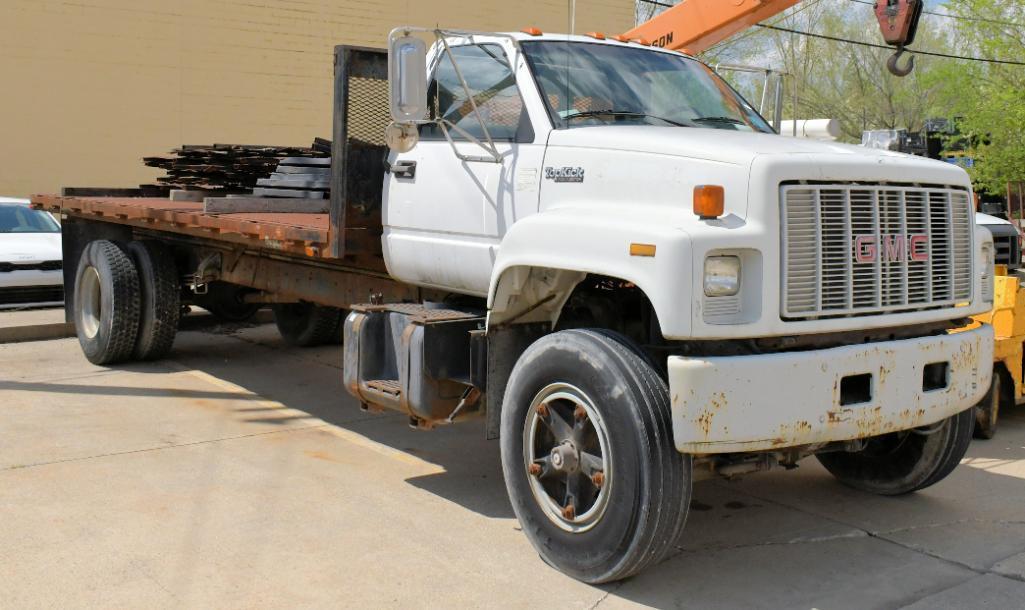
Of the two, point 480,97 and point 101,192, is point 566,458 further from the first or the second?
point 101,192

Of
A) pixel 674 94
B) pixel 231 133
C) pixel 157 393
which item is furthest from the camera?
pixel 231 133

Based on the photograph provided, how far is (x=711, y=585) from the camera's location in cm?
477

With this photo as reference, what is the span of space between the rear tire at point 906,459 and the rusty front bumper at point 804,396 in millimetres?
777

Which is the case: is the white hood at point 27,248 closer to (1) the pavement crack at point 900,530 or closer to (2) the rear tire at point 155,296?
(2) the rear tire at point 155,296

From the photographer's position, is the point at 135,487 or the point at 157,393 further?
the point at 157,393

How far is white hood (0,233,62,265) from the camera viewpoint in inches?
488

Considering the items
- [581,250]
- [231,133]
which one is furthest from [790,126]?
[231,133]

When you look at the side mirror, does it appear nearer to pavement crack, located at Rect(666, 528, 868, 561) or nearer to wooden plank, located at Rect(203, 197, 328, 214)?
pavement crack, located at Rect(666, 528, 868, 561)

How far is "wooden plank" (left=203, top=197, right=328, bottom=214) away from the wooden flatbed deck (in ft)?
0.30

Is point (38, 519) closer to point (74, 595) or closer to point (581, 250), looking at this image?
point (74, 595)

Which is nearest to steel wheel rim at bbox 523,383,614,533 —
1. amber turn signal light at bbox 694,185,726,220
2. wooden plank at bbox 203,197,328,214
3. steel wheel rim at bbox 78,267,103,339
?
amber turn signal light at bbox 694,185,726,220

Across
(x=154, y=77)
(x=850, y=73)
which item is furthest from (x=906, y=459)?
(x=850, y=73)

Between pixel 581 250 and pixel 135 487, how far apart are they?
2.89 metres

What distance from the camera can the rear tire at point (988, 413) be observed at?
290 inches
